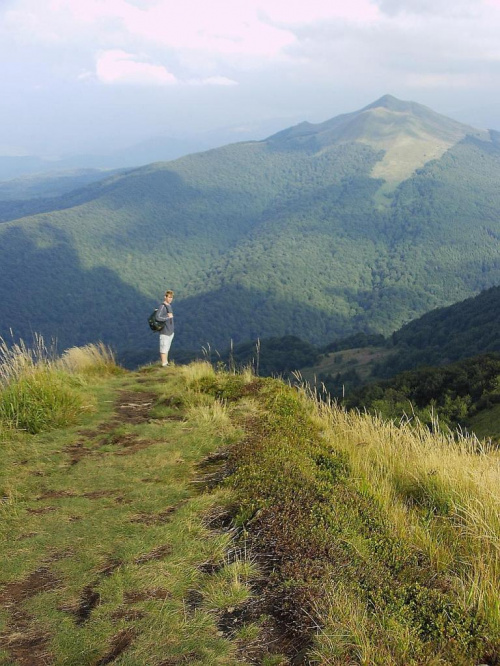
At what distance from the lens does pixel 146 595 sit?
292 cm

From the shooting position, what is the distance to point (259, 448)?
498cm

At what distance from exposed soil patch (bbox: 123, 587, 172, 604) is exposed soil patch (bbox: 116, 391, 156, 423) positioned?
380 centimetres

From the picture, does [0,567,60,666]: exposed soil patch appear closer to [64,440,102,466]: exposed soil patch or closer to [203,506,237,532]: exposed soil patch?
[203,506,237,532]: exposed soil patch

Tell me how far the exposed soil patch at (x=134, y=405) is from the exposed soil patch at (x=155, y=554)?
3.34m

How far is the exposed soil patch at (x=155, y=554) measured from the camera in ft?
10.8

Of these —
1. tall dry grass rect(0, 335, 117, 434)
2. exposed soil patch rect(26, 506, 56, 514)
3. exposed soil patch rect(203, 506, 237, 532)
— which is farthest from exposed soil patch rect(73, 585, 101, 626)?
tall dry grass rect(0, 335, 117, 434)

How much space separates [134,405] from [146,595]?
15.5ft

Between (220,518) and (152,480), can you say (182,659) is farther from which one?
(152,480)

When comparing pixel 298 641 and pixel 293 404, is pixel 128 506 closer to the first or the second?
pixel 298 641

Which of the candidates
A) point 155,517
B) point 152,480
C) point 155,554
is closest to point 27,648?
point 155,554

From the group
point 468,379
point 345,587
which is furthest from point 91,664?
point 468,379

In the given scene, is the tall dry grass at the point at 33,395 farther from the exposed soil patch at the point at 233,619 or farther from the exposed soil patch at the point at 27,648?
the exposed soil patch at the point at 233,619

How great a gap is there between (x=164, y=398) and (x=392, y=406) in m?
13.0

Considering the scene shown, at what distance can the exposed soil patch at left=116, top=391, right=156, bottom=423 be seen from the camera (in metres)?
6.78
